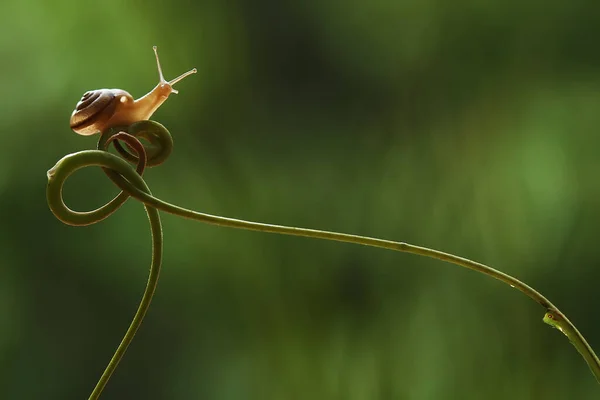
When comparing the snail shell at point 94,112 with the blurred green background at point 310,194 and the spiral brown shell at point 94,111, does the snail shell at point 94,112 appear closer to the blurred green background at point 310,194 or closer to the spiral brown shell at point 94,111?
the spiral brown shell at point 94,111

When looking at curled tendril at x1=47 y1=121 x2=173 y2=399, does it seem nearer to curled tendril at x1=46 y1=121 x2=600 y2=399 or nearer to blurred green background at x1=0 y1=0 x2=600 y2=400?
curled tendril at x1=46 y1=121 x2=600 y2=399

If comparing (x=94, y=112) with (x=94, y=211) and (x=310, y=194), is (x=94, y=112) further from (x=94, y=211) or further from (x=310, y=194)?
(x=310, y=194)

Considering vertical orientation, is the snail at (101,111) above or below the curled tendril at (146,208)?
above

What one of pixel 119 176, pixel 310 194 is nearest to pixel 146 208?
pixel 119 176

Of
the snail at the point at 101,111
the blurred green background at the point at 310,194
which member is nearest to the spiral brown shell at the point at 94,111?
the snail at the point at 101,111

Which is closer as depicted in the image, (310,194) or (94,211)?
(94,211)

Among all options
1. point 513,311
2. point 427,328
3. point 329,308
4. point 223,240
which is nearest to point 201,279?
point 223,240

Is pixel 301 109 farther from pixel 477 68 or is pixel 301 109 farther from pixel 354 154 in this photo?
pixel 477 68

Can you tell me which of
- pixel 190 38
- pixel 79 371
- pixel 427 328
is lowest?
pixel 79 371
